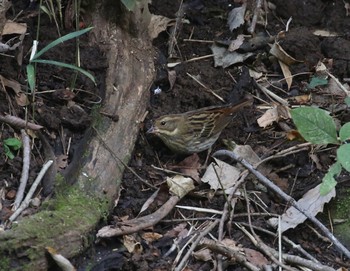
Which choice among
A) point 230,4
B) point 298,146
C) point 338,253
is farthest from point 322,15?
point 338,253

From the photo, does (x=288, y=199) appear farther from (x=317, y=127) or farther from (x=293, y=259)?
(x=317, y=127)

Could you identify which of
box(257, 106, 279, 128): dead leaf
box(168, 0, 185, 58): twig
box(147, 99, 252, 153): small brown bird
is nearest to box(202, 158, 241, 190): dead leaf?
box(147, 99, 252, 153): small brown bird

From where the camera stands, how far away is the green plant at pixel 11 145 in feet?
18.9

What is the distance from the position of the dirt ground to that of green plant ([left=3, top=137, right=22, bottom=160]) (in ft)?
0.16

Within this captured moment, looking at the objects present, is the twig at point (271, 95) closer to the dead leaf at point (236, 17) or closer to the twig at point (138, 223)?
the dead leaf at point (236, 17)

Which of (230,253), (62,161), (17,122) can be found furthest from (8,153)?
A: (230,253)

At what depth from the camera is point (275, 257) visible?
17.6ft

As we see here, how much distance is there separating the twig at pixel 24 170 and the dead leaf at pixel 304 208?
1.77 m

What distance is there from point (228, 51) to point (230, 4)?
747mm

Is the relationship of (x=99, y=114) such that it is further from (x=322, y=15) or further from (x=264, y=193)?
(x=322, y=15)

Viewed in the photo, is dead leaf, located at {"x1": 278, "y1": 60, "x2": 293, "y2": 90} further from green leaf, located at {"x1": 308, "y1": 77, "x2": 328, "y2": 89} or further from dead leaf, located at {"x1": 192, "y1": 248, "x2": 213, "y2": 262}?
dead leaf, located at {"x1": 192, "y1": 248, "x2": 213, "y2": 262}

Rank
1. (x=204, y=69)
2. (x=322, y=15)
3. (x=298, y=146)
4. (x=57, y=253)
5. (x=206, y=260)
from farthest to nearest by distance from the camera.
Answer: (x=322, y=15)
(x=204, y=69)
(x=298, y=146)
(x=206, y=260)
(x=57, y=253)

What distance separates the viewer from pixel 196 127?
6613 mm

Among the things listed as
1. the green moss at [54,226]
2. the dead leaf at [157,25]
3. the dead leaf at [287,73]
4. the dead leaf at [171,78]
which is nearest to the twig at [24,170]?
the green moss at [54,226]
